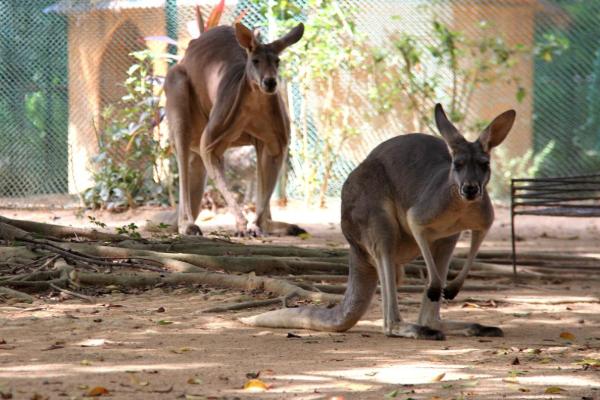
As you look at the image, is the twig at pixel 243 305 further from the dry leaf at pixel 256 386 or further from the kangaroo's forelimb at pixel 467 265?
the dry leaf at pixel 256 386

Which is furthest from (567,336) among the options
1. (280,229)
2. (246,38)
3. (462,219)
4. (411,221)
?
(280,229)

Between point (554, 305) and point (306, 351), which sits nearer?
point (306, 351)

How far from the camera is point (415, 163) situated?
16.0 feet

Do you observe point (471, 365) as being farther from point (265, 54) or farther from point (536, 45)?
point (536, 45)

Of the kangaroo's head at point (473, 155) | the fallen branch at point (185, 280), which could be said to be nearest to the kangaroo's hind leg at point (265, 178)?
the fallen branch at point (185, 280)

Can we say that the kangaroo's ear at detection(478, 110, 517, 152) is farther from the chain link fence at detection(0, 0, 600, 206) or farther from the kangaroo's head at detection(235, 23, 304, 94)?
the chain link fence at detection(0, 0, 600, 206)

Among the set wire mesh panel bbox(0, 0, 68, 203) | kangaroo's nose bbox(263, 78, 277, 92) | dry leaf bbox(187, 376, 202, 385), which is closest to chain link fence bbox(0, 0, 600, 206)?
wire mesh panel bbox(0, 0, 68, 203)

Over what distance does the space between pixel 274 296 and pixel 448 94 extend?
7242mm

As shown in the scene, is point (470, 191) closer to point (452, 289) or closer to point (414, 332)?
point (452, 289)

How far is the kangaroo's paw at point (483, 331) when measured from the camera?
16.1ft

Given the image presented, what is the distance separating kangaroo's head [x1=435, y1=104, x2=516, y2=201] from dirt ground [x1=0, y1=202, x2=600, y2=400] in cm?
70

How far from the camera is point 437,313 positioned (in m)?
4.97

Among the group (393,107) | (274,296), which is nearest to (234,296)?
(274,296)

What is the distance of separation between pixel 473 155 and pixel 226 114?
15.9 feet
